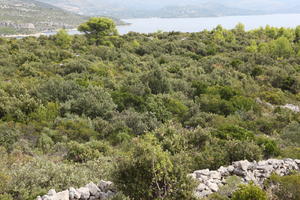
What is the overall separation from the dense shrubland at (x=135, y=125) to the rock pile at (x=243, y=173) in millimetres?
557

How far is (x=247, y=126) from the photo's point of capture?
41.8 ft

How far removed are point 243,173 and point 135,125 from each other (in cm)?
595

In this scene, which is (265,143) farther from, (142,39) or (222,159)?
(142,39)

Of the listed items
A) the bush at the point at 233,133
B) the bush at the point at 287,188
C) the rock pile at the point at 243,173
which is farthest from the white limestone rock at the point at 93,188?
the bush at the point at 233,133

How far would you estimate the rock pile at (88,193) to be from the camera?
4876mm

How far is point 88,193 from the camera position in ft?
17.0

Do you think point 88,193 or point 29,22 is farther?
point 29,22

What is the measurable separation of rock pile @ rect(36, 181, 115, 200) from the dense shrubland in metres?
0.34

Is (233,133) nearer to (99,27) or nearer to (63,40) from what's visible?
(63,40)

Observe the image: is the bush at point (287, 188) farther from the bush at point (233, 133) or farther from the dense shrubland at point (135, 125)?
the bush at point (233, 133)

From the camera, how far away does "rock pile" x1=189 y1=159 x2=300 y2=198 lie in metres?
5.87

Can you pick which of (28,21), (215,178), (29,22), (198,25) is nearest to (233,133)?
(215,178)

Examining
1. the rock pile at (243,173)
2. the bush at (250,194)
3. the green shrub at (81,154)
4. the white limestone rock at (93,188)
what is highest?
the bush at (250,194)

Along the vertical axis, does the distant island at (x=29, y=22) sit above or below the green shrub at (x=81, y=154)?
above
